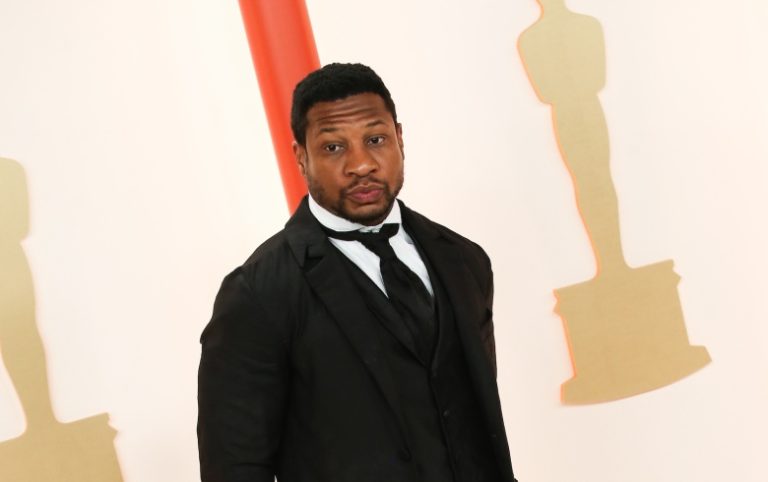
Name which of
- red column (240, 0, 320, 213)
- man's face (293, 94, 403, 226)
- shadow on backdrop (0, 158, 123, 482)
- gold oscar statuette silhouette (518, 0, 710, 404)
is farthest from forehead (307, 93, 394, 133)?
gold oscar statuette silhouette (518, 0, 710, 404)

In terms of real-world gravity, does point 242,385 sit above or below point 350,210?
below

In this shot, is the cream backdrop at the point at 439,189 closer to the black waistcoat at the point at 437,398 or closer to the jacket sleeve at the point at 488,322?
the jacket sleeve at the point at 488,322

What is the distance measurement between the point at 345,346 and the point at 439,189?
0.78 m

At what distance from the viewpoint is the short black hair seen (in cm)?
128

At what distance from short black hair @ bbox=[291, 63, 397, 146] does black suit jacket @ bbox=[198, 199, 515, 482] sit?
189 millimetres

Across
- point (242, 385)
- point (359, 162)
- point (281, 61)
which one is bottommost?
point (242, 385)

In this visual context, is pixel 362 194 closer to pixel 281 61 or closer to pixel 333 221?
pixel 333 221

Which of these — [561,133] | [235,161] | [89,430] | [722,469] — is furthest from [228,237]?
[722,469]

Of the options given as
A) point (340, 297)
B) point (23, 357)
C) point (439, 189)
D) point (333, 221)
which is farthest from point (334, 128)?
point (23, 357)

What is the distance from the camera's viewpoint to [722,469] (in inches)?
83.0

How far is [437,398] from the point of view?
4.09 feet

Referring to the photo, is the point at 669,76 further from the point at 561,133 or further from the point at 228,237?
the point at 228,237

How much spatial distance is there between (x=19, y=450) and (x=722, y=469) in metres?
1.50

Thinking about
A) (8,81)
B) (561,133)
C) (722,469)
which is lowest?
(722,469)
